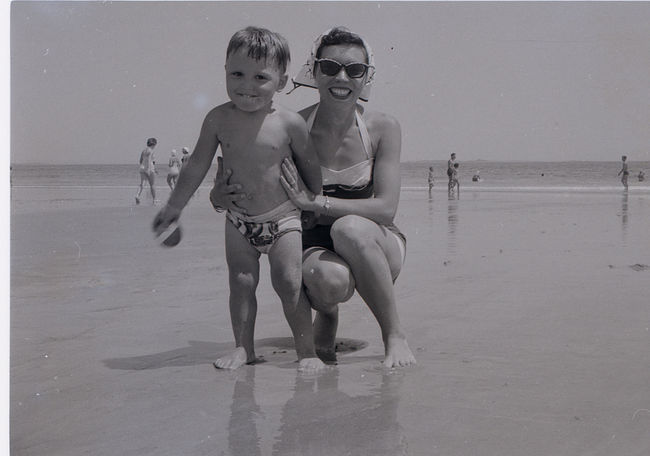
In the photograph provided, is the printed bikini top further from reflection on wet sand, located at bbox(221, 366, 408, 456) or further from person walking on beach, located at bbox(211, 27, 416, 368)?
reflection on wet sand, located at bbox(221, 366, 408, 456)

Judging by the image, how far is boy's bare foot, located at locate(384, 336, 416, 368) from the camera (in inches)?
116

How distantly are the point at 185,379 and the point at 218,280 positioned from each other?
2.18 meters

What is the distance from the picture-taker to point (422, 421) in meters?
2.33

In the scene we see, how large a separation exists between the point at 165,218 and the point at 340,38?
1.02 meters

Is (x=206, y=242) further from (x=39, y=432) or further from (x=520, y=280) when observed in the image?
(x=39, y=432)

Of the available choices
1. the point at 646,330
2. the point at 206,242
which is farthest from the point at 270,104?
the point at 206,242

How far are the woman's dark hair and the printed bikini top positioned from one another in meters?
0.29

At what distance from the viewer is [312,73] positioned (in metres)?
3.14

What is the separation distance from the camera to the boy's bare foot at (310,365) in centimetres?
288

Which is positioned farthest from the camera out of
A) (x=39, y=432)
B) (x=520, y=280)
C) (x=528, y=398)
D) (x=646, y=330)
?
(x=520, y=280)

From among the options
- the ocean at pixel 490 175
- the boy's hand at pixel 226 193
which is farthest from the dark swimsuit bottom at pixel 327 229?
the ocean at pixel 490 175

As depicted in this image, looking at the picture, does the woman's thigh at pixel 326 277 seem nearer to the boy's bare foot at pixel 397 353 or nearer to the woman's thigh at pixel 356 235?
the woman's thigh at pixel 356 235

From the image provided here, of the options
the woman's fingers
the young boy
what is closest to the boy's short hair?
the young boy

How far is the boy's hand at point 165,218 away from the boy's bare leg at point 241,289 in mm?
225
